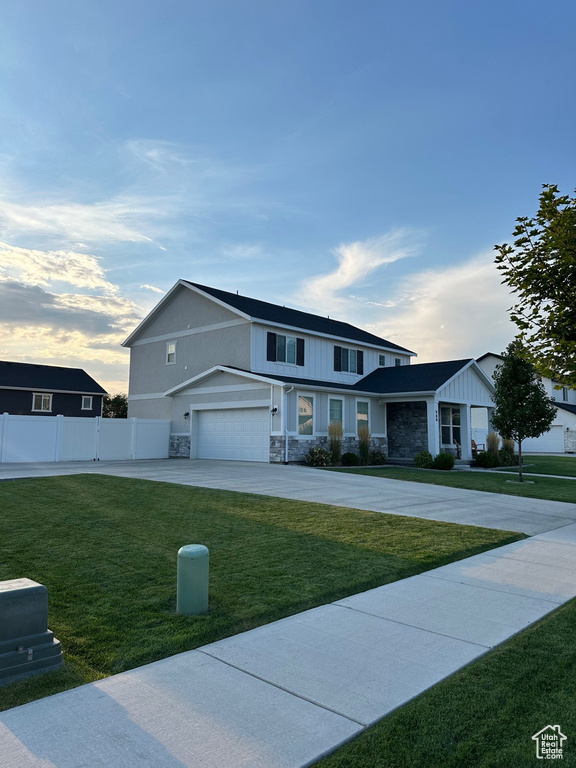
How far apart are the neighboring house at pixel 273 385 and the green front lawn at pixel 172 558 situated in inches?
424

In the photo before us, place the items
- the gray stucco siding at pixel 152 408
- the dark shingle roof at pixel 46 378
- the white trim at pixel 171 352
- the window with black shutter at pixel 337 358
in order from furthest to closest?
1. the dark shingle roof at pixel 46 378
2. the white trim at pixel 171 352
3. the window with black shutter at pixel 337 358
4. the gray stucco siding at pixel 152 408

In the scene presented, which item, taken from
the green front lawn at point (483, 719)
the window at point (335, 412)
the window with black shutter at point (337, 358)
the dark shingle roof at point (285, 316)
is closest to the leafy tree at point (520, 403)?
the window at point (335, 412)

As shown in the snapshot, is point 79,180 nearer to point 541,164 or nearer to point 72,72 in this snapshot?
point 72,72

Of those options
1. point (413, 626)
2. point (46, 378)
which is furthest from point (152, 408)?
point (413, 626)

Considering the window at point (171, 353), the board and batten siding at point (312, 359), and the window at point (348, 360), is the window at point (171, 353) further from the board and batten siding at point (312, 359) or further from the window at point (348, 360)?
the window at point (348, 360)

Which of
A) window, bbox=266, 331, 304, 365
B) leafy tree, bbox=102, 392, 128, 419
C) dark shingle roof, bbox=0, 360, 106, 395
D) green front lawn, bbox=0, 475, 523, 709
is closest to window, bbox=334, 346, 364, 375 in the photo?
window, bbox=266, 331, 304, 365

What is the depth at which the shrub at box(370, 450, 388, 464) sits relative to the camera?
948 inches

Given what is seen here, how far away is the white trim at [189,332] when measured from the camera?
24603 millimetres

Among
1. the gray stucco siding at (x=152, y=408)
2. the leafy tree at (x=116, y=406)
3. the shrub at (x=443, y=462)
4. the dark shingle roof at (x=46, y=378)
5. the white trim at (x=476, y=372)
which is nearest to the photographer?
the shrub at (x=443, y=462)

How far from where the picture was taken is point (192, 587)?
468cm

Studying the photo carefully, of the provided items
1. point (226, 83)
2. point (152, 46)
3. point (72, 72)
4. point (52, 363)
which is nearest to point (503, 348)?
point (226, 83)

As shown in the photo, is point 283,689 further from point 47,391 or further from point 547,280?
point 47,391

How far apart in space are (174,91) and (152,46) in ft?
3.96

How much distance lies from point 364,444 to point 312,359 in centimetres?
505
